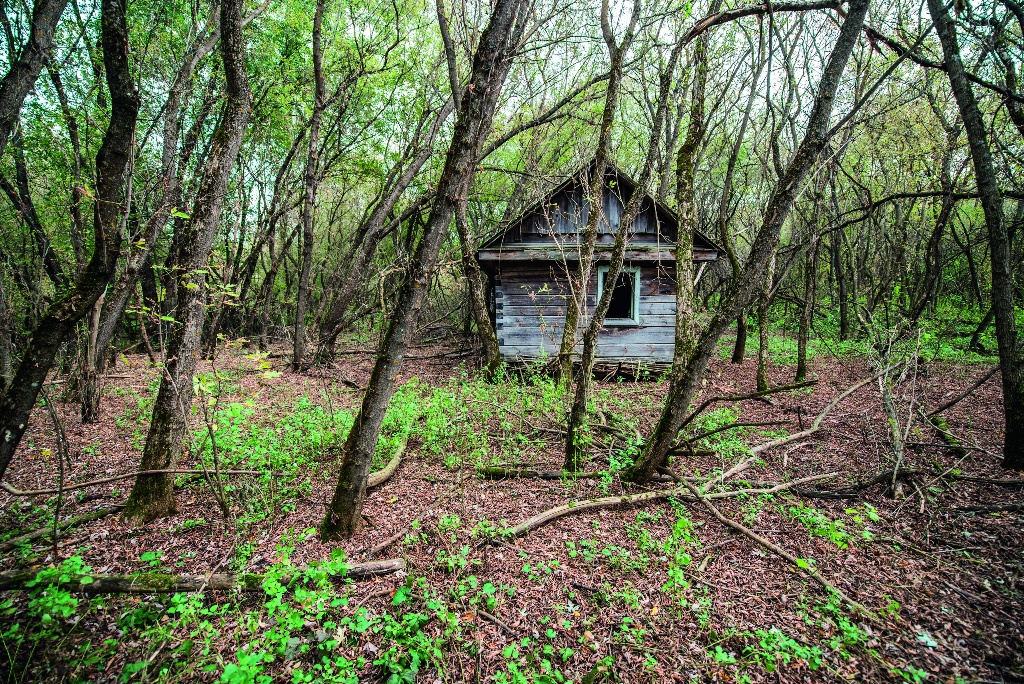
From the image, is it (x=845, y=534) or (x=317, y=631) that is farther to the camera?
(x=845, y=534)

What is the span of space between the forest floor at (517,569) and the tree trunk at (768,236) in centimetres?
102

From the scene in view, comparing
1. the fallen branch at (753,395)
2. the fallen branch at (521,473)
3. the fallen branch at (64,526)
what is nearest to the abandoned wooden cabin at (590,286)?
the fallen branch at (521,473)

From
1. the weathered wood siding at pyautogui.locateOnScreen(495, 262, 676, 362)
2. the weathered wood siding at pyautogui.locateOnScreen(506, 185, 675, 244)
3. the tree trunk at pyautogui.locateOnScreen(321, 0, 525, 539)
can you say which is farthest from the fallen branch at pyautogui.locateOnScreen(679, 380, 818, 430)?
the weathered wood siding at pyautogui.locateOnScreen(506, 185, 675, 244)

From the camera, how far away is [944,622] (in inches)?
130

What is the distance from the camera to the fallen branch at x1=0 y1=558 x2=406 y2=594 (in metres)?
3.13

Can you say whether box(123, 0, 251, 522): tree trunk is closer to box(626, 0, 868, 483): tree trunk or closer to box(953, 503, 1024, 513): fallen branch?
box(626, 0, 868, 483): tree trunk

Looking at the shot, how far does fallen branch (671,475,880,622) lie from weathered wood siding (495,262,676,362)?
649cm

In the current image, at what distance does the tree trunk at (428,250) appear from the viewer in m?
3.54

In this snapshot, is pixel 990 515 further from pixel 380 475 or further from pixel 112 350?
pixel 112 350

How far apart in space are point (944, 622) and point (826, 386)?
690 cm

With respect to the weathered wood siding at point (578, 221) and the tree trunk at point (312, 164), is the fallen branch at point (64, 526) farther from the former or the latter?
the weathered wood siding at point (578, 221)

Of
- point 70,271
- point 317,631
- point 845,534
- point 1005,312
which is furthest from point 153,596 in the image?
point 70,271

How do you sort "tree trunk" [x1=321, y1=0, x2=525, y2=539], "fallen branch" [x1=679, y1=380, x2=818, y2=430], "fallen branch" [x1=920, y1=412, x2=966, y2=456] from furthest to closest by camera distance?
"fallen branch" [x1=920, y1=412, x2=966, y2=456], "fallen branch" [x1=679, y1=380, x2=818, y2=430], "tree trunk" [x1=321, y1=0, x2=525, y2=539]

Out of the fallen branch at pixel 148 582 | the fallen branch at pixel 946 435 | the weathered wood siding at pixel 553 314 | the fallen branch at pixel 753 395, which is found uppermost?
the weathered wood siding at pixel 553 314
